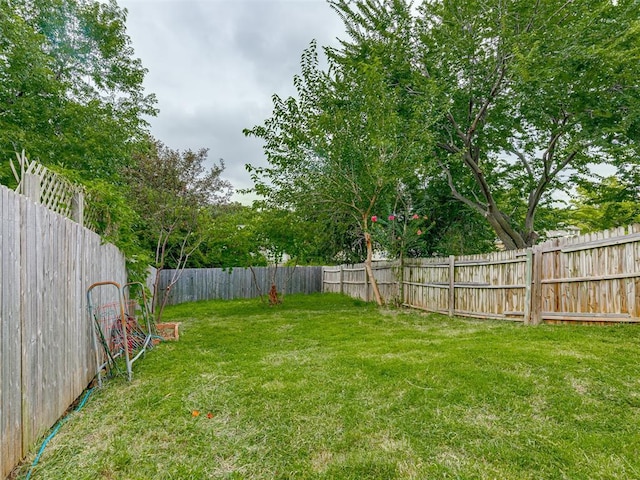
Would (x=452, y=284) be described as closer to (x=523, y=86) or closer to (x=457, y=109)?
(x=523, y=86)

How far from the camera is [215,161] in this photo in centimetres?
1245

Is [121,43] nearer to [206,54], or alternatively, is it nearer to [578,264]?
[206,54]

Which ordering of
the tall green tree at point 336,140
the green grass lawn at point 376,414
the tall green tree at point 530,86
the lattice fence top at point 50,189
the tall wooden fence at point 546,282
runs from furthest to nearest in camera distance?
the tall green tree at point 336,140 → the tall green tree at point 530,86 → the tall wooden fence at point 546,282 → the lattice fence top at point 50,189 → the green grass lawn at point 376,414

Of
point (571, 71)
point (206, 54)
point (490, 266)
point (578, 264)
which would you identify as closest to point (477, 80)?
point (571, 71)

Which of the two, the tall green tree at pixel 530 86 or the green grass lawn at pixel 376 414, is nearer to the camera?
the green grass lawn at pixel 376 414

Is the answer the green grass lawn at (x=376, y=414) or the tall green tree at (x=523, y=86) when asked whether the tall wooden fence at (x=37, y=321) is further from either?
the tall green tree at (x=523, y=86)

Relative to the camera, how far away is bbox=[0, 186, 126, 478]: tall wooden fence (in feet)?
5.86

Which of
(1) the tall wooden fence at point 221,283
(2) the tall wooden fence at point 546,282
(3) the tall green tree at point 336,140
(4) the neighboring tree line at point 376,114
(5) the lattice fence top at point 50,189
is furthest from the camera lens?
(1) the tall wooden fence at point 221,283

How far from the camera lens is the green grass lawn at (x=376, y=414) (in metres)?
1.84

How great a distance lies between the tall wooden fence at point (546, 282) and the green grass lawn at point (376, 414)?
1.56 feet

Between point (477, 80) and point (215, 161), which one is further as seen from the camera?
point (215, 161)

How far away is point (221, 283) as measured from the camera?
450 inches

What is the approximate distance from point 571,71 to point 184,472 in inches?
340

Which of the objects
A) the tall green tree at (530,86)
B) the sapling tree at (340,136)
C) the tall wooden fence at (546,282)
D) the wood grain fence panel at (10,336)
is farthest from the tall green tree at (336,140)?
the wood grain fence panel at (10,336)
